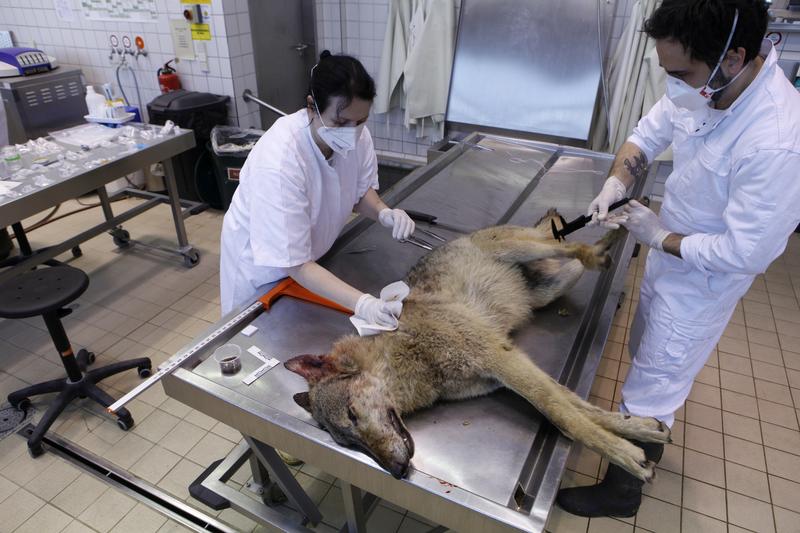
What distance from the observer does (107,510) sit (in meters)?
2.27

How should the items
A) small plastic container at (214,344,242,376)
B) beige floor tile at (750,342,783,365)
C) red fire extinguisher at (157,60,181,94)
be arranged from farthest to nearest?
red fire extinguisher at (157,60,181,94), beige floor tile at (750,342,783,365), small plastic container at (214,344,242,376)

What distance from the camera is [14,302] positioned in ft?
7.98

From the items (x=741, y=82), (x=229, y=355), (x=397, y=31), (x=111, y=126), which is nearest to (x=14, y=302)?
(x=229, y=355)

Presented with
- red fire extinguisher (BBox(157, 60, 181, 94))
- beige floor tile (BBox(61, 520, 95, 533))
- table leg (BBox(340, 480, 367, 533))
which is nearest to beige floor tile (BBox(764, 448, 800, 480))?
table leg (BBox(340, 480, 367, 533))

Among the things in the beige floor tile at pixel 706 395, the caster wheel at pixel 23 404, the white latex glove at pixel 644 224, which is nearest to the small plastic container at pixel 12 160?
the caster wheel at pixel 23 404

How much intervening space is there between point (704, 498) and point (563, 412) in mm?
1561

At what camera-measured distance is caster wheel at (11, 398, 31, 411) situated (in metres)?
2.76

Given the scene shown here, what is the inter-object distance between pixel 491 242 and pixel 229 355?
113 cm

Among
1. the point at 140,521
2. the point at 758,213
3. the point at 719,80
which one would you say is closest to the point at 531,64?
the point at 719,80

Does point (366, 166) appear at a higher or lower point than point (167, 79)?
higher

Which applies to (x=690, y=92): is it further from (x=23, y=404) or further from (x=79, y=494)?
(x=23, y=404)

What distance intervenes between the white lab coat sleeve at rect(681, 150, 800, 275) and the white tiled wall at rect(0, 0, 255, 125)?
4346 mm

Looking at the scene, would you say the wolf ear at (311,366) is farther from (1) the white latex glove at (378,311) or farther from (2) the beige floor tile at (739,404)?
(2) the beige floor tile at (739,404)

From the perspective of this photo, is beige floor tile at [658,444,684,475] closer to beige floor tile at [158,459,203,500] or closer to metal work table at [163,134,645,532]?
metal work table at [163,134,645,532]
